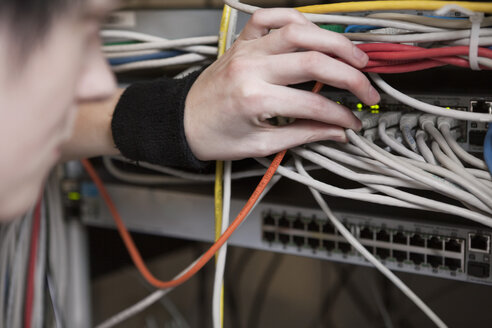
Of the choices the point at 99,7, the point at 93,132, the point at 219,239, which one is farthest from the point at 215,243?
the point at 99,7

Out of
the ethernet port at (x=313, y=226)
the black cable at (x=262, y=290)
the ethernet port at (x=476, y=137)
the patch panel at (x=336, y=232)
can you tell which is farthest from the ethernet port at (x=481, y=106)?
the black cable at (x=262, y=290)

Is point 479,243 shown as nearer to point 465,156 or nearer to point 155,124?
point 465,156

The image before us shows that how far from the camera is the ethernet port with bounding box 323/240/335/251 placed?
2.31 ft

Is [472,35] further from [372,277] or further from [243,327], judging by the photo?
[243,327]

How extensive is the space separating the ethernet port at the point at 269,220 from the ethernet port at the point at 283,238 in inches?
0.7

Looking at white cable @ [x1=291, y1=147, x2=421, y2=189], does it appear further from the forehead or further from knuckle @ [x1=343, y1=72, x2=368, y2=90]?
the forehead

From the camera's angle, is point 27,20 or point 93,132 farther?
point 93,132

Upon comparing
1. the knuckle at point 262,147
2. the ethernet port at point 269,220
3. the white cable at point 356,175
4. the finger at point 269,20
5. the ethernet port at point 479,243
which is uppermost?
the finger at point 269,20

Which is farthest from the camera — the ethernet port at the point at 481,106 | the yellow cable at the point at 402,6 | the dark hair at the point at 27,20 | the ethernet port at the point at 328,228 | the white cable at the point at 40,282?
the white cable at the point at 40,282

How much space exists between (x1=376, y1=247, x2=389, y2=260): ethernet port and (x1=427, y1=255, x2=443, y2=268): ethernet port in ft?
0.16

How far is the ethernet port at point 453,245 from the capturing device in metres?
0.63

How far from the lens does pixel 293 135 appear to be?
0.59 metres

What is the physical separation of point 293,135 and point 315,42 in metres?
0.10

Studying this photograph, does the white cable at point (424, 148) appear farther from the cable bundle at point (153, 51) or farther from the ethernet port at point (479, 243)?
the cable bundle at point (153, 51)
